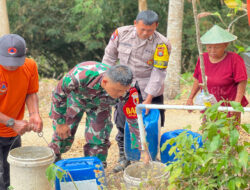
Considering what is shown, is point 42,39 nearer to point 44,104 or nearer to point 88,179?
point 44,104

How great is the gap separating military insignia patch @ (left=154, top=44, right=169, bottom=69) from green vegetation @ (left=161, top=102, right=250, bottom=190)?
1605mm

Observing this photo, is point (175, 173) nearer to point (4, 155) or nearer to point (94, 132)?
point (94, 132)

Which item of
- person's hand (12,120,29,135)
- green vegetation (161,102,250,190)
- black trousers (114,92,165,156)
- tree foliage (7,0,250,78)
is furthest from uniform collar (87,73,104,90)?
tree foliage (7,0,250,78)

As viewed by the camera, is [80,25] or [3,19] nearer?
[3,19]

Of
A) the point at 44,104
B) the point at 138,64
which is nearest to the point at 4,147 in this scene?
the point at 138,64

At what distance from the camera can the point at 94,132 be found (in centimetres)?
389

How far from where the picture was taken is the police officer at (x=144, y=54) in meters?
4.04

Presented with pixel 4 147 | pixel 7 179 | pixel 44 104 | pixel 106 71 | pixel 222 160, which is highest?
pixel 106 71

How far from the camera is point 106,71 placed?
10.8ft

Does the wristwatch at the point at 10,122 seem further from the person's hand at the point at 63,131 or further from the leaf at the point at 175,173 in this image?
the leaf at the point at 175,173

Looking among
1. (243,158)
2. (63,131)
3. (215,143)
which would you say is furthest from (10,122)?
(243,158)

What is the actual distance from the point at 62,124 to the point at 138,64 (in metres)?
1.11

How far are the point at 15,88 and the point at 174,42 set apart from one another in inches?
236

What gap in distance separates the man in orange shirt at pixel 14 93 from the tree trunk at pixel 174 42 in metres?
5.59
